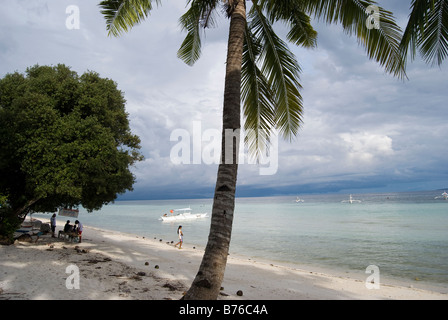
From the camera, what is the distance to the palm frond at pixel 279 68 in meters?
7.70

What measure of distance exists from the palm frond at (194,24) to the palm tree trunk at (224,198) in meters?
2.40

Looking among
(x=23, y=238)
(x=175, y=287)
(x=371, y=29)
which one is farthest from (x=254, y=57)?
(x=23, y=238)

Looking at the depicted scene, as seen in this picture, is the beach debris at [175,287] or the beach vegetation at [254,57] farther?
the beach debris at [175,287]

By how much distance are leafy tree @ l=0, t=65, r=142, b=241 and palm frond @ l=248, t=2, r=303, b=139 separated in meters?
6.93

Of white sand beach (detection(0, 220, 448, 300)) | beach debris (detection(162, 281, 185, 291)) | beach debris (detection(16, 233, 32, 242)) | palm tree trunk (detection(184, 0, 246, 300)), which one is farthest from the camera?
beach debris (detection(16, 233, 32, 242))

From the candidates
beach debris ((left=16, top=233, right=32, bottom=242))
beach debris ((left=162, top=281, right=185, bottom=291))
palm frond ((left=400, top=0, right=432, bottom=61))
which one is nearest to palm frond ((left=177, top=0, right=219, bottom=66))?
palm frond ((left=400, top=0, right=432, bottom=61))

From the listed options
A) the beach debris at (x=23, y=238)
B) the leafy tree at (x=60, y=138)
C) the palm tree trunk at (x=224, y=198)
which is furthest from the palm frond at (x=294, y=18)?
the beach debris at (x=23, y=238)

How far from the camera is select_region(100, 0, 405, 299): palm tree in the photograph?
4.53m

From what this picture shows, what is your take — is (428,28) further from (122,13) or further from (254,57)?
(122,13)

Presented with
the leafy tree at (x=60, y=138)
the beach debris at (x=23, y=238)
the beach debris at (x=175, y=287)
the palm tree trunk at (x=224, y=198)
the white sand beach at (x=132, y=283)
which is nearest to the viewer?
the palm tree trunk at (x=224, y=198)

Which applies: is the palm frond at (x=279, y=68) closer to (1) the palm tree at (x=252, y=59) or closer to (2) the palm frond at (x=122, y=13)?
(1) the palm tree at (x=252, y=59)

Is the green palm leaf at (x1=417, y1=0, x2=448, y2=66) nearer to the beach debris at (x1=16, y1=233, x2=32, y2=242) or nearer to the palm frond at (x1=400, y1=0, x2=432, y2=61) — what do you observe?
the palm frond at (x1=400, y1=0, x2=432, y2=61)
